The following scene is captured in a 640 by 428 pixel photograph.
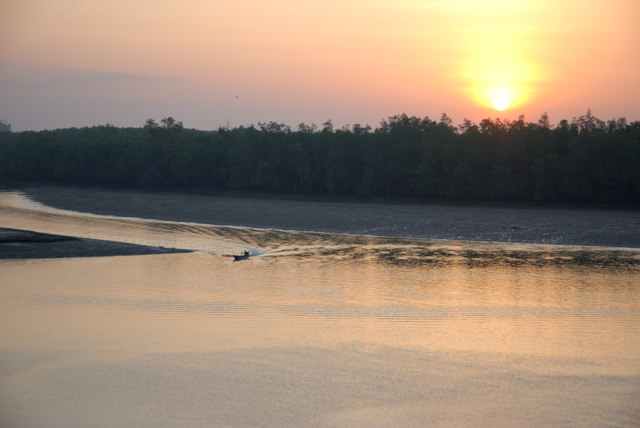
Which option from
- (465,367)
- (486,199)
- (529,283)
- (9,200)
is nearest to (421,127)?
(486,199)

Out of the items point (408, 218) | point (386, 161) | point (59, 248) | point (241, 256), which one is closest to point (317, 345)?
point (241, 256)

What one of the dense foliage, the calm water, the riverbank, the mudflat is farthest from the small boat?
the dense foliage

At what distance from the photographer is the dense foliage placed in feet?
206

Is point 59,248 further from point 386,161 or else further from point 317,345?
point 386,161

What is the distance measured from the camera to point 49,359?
50.8ft

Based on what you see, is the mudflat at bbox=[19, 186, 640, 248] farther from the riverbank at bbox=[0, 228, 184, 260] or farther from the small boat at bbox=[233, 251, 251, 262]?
the riverbank at bbox=[0, 228, 184, 260]

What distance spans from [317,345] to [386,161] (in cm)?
6323

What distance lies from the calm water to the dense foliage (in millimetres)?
37105

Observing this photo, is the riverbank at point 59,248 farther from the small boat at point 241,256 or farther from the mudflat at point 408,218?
the mudflat at point 408,218

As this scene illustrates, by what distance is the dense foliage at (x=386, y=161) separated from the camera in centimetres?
6284

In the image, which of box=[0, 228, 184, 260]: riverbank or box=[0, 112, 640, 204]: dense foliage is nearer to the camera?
box=[0, 228, 184, 260]: riverbank

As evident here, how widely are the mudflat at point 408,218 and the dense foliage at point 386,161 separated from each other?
15.9 ft

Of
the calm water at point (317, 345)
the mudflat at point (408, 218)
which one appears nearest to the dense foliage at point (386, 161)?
the mudflat at point (408, 218)

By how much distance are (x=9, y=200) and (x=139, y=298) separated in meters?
59.3
